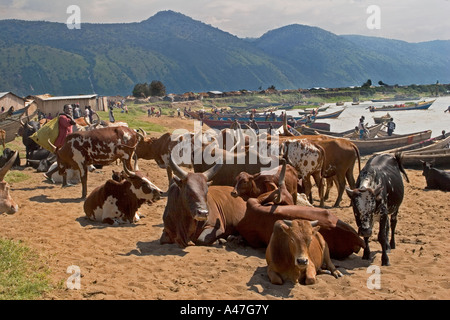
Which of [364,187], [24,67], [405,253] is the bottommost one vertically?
[405,253]

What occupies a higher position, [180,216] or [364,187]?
[364,187]

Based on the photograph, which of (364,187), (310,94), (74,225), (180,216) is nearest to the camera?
(364,187)

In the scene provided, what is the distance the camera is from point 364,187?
7941mm

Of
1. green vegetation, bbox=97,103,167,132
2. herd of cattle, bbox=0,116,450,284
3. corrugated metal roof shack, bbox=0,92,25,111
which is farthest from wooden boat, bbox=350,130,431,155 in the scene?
corrugated metal roof shack, bbox=0,92,25,111

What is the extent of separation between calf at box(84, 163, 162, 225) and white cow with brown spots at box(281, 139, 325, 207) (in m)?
4.03

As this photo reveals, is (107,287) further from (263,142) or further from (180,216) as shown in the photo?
(263,142)

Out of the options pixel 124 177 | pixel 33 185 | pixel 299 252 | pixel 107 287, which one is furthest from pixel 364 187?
pixel 33 185

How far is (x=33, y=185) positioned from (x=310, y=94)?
105607mm

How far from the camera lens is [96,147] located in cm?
1317

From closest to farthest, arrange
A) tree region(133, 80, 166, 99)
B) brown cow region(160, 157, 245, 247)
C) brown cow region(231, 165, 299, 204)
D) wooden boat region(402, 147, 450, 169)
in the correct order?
1. brown cow region(160, 157, 245, 247)
2. brown cow region(231, 165, 299, 204)
3. wooden boat region(402, 147, 450, 169)
4. tree region(133, 80, 166, 99)

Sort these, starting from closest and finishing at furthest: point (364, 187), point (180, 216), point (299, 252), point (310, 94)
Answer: point (299, 252) → point (364, 187) → point (180, 216) → point (310, 94)

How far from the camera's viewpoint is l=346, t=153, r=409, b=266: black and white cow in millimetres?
7738

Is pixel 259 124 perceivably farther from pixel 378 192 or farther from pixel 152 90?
pixel 152 90

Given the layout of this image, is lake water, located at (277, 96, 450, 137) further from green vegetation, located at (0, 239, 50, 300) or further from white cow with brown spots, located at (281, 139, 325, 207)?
green vegetation, located at (0, 239, 50, 300)
